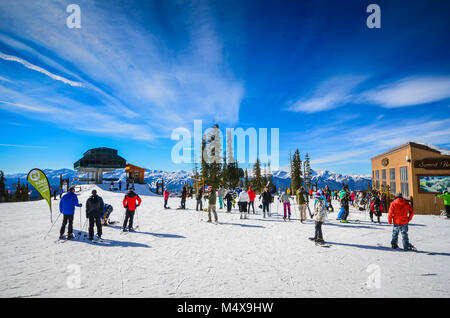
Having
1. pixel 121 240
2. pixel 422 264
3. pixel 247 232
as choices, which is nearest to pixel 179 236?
pixel 121 240

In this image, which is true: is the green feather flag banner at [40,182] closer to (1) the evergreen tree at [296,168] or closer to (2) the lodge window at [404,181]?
(2) the lodge window at [404,181]

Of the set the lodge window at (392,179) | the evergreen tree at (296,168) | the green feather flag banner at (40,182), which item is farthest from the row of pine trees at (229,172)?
the green feather flag banner at (40,182)

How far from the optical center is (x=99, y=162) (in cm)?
4722

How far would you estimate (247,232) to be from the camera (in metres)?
9.55

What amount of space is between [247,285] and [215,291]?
2.44 feet

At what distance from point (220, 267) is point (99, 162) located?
51.7 meters

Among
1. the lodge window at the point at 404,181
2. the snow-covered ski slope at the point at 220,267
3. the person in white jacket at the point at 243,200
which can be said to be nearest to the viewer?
the snow-covered ski slope at the point at 220,267

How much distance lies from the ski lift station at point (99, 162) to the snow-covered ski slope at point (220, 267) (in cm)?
4304

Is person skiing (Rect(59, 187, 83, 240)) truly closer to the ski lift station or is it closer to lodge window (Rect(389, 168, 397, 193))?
lodge window (Rect(389, 168, 397, 193))

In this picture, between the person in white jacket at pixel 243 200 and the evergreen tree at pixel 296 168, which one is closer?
the person in white jacket at pixel 243 200

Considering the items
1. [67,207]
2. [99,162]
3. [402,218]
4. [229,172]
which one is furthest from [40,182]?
[229,172]

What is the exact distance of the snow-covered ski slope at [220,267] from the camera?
4133 millimetres

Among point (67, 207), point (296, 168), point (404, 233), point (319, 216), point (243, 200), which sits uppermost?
point (296, 168)

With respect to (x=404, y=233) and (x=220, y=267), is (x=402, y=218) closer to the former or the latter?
(x=404, y=233)
